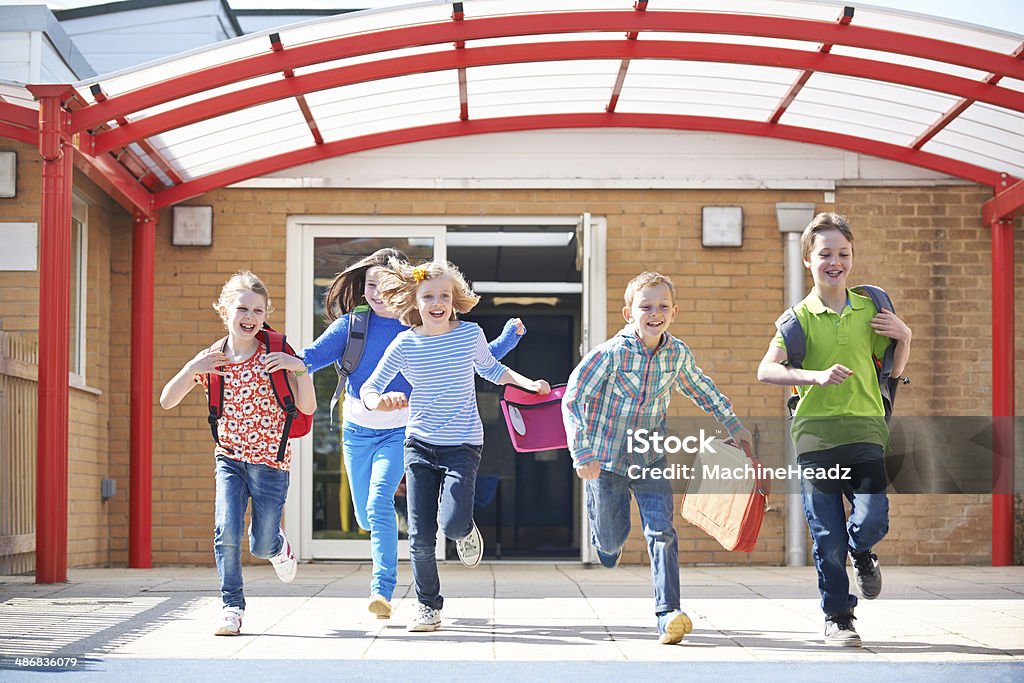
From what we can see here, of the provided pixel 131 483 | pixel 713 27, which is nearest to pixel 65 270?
pixel 131 483

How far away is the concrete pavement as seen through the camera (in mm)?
4594

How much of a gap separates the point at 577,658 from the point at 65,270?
4.40 meters

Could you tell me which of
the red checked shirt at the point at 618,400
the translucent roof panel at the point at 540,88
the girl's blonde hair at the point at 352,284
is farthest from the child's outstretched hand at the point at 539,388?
the translucent roof panel at the point at 540,88

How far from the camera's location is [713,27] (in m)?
7.92

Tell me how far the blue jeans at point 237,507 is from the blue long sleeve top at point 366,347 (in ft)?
2.14

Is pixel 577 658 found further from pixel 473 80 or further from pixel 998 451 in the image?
pixel 998 451

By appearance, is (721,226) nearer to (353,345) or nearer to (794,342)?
(353,345)

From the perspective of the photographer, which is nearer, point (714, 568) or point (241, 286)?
point (241, 286)

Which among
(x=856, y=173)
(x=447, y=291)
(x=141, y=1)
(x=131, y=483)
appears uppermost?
(x=141, y=1)

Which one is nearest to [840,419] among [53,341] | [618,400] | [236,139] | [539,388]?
[618,400]

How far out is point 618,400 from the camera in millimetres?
5348

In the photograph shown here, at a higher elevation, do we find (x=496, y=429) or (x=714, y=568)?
(x=496, y=429)

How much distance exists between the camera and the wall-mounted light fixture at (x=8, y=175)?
364 inches

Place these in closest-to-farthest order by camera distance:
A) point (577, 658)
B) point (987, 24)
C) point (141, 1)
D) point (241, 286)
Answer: point (577, 658), point (241, 286), point (987, 24), point (141, 1)
